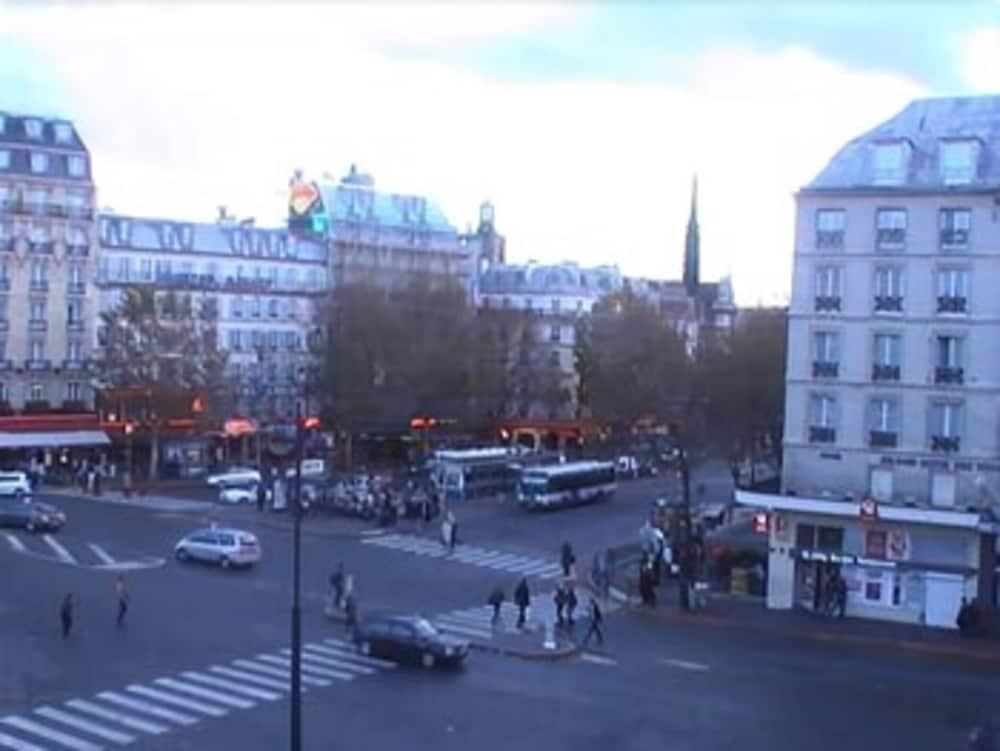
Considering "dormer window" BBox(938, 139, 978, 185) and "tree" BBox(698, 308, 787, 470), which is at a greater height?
"dormer window" BBox(938, 139, 978, 185)

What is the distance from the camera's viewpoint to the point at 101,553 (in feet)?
154

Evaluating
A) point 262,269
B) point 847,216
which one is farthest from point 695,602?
point 262,269

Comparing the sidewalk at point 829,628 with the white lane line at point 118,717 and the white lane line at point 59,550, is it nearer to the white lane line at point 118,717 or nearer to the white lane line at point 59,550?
the white lane line at point 59,550

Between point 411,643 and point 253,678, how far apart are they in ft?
11.6

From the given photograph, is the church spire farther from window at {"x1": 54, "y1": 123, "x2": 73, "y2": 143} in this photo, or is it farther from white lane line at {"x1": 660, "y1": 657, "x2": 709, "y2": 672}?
white lane line at {"x1": 660, "y1": 657, "x2": 709, "y2": 672}

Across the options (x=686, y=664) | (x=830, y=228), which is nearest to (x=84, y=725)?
(x=686, y=664)

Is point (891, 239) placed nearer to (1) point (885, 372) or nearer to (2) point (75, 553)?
(1) point (885, 372)

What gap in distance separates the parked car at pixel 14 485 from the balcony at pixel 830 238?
3277 cm

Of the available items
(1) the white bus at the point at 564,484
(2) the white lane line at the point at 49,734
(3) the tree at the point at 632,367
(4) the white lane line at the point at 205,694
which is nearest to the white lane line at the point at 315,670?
(4) the white lane line at the point at 205,694

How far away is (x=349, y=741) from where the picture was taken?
25.3 metres

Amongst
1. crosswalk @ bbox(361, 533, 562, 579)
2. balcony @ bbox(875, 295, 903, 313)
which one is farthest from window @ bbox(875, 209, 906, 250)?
crosswalk @ bbox(361, 533, 562, 579)

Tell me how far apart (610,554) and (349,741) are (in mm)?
22176

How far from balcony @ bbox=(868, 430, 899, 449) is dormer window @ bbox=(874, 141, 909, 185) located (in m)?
6.74

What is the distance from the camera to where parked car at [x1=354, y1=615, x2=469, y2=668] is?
31812 mm
